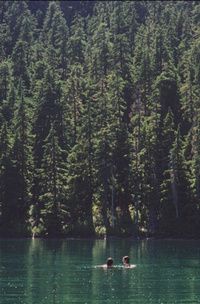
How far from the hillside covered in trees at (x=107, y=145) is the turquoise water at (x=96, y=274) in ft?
43.9

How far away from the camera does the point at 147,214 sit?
4126 inches

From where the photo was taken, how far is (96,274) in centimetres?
5884

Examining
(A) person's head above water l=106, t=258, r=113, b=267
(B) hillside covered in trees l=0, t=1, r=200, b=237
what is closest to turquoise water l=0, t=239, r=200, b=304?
(A) person's head above water l=106, t=258, r=113, b=267

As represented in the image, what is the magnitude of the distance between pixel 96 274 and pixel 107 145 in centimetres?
5031

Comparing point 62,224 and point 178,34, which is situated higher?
point 178,34

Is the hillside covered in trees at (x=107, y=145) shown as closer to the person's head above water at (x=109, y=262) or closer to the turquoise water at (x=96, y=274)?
the turquoise water at (x=96, y=274)

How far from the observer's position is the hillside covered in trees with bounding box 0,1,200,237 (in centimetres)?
10456

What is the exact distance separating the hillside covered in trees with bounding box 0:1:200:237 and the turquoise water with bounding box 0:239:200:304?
527 inches

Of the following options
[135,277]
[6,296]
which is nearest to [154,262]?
[135,277]

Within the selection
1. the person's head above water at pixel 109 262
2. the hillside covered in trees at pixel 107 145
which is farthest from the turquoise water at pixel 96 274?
the hillside covered in trees at pixel 107 145

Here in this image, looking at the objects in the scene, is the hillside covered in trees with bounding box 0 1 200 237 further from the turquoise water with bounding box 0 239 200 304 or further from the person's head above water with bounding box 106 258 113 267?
the person's head above water with bounding box 106 258 113 267

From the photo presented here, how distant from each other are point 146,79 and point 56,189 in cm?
2845

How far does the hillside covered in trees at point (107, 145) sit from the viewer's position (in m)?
105

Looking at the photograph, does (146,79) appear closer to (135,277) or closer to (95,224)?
(95,224)
